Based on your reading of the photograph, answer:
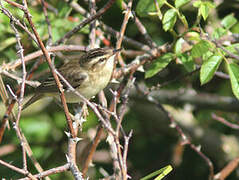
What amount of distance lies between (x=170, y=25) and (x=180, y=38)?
1.18 ft

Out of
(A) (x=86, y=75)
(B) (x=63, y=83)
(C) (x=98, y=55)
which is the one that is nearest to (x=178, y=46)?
(C) (x=98, y=55)

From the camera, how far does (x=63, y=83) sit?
171 inches

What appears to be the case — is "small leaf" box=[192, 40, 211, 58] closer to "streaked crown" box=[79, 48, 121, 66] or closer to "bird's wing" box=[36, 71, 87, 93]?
"streaked crown" box=[79, 48, 121, 66]

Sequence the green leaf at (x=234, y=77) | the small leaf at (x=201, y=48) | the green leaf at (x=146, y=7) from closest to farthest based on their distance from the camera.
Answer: the green leaf at (x=234, y=77), the small leaf at (x=201, y=48), the green leaf at (x=146, y=7)

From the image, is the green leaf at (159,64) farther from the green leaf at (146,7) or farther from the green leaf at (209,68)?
the green leaf at (209,68)

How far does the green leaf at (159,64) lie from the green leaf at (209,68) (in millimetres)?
557

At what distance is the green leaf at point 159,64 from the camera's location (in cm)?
371

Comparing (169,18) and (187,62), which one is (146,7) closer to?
(169,18)

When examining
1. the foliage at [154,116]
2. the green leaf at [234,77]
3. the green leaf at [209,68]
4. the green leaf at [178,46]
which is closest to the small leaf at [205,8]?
the green leaf at [209,68]

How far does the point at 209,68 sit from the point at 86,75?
1.61m

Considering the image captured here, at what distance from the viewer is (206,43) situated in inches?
128

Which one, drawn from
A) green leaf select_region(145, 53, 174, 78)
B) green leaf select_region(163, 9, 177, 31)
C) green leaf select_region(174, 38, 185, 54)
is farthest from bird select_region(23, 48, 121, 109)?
green leaf select_region(163, 9, 177, 31)

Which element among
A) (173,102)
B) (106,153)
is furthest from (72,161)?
(106,153)

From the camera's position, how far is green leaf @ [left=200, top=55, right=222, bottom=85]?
3162mm
